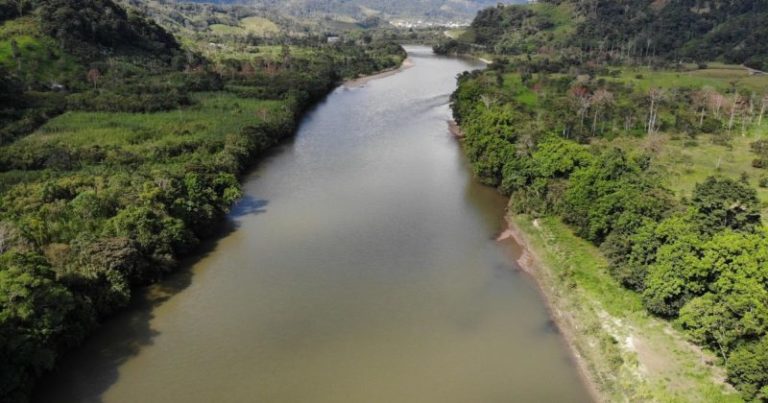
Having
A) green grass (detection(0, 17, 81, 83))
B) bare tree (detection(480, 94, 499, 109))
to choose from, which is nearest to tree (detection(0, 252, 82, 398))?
bare tree (detection(480, 94, 499, 109))

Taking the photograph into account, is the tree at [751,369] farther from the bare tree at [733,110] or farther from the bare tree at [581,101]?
the bare tree at [733,110]

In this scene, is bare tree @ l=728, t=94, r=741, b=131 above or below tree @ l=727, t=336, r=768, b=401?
above

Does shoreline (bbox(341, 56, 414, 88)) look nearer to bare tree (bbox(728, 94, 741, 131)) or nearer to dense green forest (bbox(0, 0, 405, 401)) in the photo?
dense green forest (bbox(0, 0, 405, 401))

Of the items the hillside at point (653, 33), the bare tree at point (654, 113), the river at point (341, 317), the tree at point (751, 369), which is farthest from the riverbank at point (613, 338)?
the hillside at point (653, 33)

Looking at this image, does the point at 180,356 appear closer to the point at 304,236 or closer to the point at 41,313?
the point at 41,313

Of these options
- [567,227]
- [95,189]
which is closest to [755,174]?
[567,227]

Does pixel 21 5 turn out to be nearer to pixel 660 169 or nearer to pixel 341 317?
pixel 341 317

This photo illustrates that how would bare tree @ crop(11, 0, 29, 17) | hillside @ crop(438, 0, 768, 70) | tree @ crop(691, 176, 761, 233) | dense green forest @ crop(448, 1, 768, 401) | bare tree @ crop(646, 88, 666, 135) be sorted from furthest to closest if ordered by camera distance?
hillside @ crop(438, 0, 768, 70), bare tree @ crop(11, 0, 29, 17), bare tree @ crop(646, 88, 666, 135), tree @ crop(691, 176, 761, 233), dense green forest @ crop(448, 1, 768, 401)

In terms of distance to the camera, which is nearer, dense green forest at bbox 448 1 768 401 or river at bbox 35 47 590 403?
river at bbox 35 47 590 403
